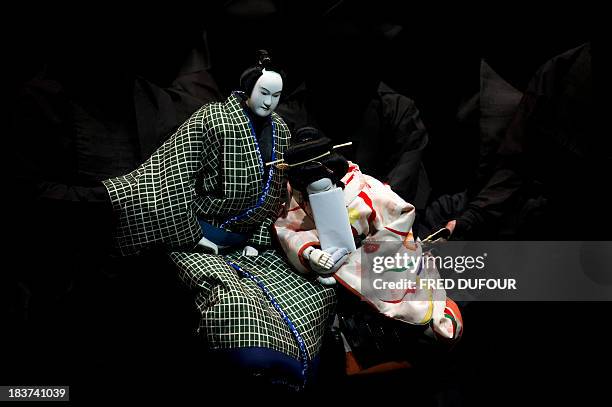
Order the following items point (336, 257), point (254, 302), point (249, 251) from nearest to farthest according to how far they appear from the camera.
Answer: point (254, 302) → point (336, 257) → point (249, 251)

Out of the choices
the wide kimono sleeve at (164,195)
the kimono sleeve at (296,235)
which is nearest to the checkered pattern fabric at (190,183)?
the wide kimono sleeve at (164,195)

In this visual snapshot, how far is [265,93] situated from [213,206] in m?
0.32

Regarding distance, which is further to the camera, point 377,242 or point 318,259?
point 377,242

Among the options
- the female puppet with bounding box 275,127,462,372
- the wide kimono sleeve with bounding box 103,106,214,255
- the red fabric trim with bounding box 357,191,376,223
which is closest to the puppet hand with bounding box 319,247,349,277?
the female puppet with bounding box 275,127,462,372

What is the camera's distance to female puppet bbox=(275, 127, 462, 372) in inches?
81.3

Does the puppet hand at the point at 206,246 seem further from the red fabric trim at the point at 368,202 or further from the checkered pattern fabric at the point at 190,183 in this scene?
the red fabric trim at the point at 368,202

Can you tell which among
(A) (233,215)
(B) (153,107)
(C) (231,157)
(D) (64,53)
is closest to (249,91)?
(C) (231,157)

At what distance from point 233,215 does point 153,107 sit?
500 millimetres

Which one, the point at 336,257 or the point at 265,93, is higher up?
the point at 265,93

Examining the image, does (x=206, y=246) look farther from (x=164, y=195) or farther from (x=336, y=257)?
(x=336, y=257)

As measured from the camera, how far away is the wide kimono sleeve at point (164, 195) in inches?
80.7

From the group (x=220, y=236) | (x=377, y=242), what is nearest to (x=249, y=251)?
(x=220, y=236)

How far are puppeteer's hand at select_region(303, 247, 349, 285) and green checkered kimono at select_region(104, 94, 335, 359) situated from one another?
50mm

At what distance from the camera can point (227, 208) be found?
212cm
